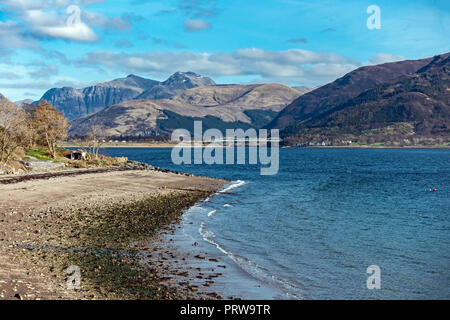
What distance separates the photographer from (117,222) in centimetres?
3219

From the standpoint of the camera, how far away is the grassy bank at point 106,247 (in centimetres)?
1784

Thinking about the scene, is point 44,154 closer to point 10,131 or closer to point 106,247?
point 10,131

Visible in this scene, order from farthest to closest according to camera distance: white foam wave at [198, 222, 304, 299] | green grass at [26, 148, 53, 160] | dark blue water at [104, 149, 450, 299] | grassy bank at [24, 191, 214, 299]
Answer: green grass at [26, 148, 53, 160] → dark blue water at [104, 149, 450, 299] → white foam wave at [198, 222, 304, 299] → grassy bank at [24, 191, 214, 299]

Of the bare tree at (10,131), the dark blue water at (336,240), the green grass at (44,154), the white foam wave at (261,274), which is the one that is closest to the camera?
the white foam wave at (261,274)

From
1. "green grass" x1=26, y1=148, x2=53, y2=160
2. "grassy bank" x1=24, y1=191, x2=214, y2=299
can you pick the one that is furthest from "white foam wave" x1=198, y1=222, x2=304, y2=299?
"green grass" x1=26, y1=148, x2=53, y2=160

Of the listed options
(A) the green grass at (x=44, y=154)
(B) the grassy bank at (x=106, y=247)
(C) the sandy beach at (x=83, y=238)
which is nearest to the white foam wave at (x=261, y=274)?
(C) the sandy beach at (x=83, y=238)

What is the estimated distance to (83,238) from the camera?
26.4 meters

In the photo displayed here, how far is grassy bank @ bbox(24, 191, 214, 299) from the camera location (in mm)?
17844

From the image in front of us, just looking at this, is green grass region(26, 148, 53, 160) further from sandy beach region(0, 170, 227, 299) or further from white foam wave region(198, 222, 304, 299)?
white foam wave region(198, 222, 304, 299)

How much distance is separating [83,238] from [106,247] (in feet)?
8.09

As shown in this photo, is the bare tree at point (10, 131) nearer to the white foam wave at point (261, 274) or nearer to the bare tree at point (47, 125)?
the bare tree at point (47, 125)

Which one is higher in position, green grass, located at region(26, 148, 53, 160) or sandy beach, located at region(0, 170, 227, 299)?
green grass, located at region(26, 148, 53, 160)
